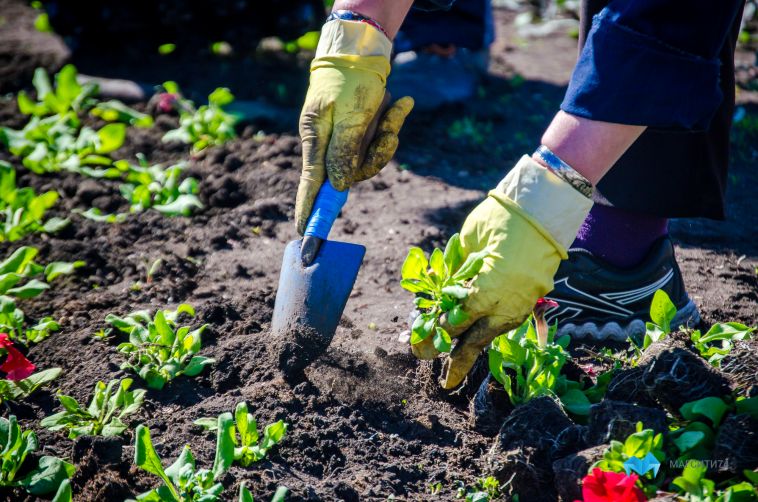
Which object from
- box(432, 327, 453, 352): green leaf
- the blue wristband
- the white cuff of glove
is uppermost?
the white cuff of glove

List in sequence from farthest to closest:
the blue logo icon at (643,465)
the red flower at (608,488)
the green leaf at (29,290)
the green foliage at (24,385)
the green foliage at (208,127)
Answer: the green foliage at (208,127)
the green leaf at (29,290)
the green foliage at (24,385)
the blue logo icon at (643,465)
the red flower at (608,488)

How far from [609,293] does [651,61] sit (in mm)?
906

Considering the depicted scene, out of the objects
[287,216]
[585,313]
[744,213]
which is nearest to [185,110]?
[287,216]

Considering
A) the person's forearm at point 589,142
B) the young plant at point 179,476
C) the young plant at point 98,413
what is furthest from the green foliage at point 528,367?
the young plant at point 98,413

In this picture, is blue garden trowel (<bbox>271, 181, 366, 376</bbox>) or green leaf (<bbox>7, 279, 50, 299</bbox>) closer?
blue garden trowel (<bbox>271, 181, 366, 376</bbox>)

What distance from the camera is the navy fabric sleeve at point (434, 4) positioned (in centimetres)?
239

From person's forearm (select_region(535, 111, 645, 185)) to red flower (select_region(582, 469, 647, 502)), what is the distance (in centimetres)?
69

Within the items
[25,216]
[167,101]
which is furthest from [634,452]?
[167,101]

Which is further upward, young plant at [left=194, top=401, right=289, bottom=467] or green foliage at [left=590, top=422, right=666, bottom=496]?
green foliage at [left=590, top=422, right=666, bottom=496]

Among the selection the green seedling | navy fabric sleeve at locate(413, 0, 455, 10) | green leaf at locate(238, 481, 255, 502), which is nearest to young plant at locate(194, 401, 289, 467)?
green leaf at locate(238, 481, 255, 502)

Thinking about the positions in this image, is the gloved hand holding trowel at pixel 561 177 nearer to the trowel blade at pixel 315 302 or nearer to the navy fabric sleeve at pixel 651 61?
the navy fabric sleeve at pixel 651 61

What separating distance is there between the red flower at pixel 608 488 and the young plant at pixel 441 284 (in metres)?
0.47

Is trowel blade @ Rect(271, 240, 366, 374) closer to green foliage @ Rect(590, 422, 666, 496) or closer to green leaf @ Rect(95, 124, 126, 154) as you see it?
green foliage @ Rect(590, 422, 666, 496)

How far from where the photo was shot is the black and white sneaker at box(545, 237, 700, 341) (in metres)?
2.42
